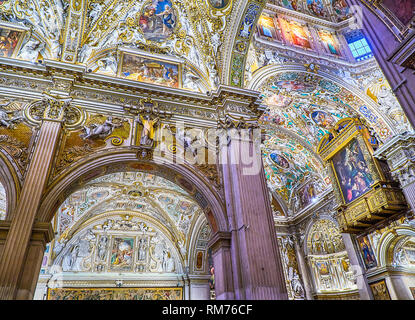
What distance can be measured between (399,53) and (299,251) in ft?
46.4

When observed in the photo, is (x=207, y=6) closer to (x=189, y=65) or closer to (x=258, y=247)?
(x=189, y=65)

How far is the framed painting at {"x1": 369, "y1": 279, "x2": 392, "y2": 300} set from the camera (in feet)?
35.7

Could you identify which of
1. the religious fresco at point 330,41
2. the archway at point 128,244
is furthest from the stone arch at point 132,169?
the religious fresco at point 330,41

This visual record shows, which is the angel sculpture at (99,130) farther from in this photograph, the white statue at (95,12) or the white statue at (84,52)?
the white statue at (95,12)

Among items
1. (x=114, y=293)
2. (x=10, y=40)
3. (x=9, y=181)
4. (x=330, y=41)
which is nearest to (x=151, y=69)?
(x=10, y=40)

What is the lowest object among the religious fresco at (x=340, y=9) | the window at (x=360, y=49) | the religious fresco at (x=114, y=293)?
the religious fresco at (x=114, y=293)

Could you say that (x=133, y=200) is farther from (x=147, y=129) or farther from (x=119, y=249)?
(x=147, y=129)

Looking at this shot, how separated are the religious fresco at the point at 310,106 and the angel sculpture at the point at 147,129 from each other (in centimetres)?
493

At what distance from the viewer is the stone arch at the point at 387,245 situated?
1115cm

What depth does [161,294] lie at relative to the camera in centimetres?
1492

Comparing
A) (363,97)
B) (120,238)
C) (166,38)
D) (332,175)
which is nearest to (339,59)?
(363,97)

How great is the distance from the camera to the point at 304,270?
15547 millimetres

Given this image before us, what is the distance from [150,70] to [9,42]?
13.1ft
